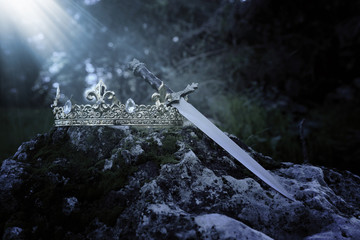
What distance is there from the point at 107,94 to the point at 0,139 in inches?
87.4

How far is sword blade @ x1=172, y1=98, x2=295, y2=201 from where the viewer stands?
1265mm

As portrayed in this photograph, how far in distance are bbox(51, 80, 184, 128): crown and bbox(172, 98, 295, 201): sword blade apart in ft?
0.36

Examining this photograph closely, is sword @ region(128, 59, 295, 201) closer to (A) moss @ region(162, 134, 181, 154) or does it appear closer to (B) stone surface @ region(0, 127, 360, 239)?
(B) stone surface @ region(0, 127, 360, 239)

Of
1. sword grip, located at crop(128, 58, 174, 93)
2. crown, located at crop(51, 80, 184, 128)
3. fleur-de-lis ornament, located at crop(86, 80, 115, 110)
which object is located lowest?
crown, located at crop(51, 80, 184, 128)

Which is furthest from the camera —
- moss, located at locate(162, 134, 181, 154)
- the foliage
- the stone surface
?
the foliage

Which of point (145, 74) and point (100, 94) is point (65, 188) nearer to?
point (100, 94)

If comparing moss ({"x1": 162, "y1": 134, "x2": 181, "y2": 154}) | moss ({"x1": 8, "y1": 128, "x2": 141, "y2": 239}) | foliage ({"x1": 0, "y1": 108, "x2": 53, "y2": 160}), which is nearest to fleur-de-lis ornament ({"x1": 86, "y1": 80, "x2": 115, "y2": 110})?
moss ({"x1": 8, "y1": 128, "x2": 141, "y2": 239})

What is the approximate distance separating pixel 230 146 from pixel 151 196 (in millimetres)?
577

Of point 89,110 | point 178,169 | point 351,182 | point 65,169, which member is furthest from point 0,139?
point 351,182

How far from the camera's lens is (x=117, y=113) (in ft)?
5.23

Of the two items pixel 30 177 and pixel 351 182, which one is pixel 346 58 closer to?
pixel 351 182

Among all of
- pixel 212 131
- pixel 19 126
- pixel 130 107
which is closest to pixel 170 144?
pixel 212 131

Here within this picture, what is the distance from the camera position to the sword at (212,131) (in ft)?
4.22

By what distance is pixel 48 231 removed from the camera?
1035 mm
